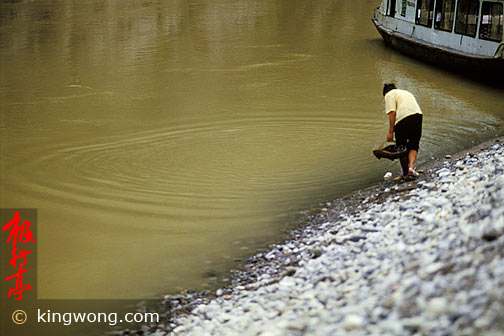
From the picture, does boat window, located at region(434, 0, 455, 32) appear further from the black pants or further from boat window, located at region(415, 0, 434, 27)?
the black pants

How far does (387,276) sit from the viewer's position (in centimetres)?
576

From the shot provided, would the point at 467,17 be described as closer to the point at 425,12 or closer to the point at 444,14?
the point at 444,14

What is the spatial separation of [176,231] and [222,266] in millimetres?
1413

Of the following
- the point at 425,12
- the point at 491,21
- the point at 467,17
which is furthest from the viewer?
the point at 425,12

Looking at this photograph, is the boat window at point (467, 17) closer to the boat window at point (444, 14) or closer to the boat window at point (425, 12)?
the boat window at point (444, 14)

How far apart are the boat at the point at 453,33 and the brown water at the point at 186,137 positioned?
611 millimetres

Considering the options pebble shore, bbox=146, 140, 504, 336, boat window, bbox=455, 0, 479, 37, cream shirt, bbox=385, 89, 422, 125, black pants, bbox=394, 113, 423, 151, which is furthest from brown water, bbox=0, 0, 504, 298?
cream shirt, bbox=385, 89, 422, 125

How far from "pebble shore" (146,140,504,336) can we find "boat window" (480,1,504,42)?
9.71 metres

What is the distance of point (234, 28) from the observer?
30453mm

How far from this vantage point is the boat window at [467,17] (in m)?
→ 17.8

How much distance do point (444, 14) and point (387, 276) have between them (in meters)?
15.6

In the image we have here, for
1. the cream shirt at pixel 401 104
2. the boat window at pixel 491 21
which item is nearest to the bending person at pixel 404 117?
the cream shirt at pixel 401 104

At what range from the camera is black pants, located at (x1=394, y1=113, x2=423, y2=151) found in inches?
358

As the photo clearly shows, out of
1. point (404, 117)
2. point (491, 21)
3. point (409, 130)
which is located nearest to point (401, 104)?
point (404, 117)
